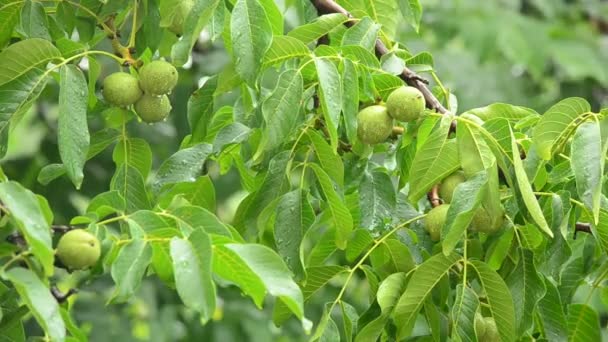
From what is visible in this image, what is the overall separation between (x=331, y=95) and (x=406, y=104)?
0.47ft

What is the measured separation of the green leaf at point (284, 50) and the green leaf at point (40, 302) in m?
0.56

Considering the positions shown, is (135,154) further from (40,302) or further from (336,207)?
(40,302)

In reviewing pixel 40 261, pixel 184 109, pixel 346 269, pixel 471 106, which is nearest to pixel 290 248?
pixel 346 269

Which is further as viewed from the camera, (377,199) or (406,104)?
(377,199)

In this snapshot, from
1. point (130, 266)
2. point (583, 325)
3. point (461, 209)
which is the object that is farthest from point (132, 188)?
point (583, 325)

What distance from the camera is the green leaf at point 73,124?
5.21 feet

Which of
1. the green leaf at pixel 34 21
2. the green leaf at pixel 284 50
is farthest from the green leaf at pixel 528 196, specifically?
the green leaf at pixel 34 21

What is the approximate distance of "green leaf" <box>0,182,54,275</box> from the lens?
1254 mm

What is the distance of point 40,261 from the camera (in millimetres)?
1294

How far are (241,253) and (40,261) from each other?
23cm

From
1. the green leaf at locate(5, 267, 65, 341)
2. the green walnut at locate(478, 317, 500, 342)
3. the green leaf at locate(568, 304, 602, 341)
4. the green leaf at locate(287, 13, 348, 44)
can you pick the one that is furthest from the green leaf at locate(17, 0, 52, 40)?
the green leaf at locate(568, 304, 602, 341)

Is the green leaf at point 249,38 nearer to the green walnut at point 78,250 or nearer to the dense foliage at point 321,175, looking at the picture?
the dense foliage at point 321,175

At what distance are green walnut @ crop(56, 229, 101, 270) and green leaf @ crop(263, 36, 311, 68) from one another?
43 cm

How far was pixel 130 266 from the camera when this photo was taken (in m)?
1.37
